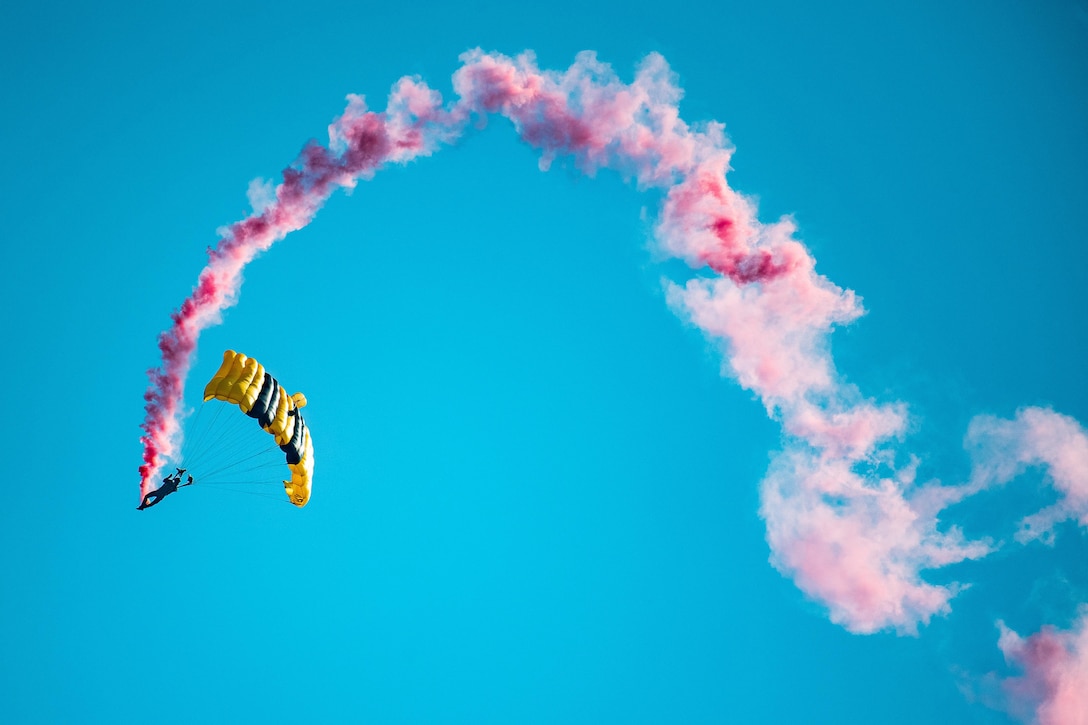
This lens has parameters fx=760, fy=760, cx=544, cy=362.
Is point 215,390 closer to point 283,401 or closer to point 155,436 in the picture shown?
point 283,401

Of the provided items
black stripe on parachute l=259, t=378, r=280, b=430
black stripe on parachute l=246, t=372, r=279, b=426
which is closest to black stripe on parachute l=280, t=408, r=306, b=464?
black stripe on parachute l=259, t=378, r=280, b=430

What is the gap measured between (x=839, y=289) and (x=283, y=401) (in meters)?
23.3

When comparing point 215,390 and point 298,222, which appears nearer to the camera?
point 215,390

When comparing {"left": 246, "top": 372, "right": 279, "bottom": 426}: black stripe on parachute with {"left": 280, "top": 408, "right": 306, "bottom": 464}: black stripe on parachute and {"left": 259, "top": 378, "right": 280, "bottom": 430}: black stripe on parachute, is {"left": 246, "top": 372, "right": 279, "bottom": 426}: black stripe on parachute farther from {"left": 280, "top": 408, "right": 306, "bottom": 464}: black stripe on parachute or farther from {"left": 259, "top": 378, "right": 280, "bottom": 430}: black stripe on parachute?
{"left": 280, "top": 408, "right": 306, "bottom": 464}: black stripe on parachute

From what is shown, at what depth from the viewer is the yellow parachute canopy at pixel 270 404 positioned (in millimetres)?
25625

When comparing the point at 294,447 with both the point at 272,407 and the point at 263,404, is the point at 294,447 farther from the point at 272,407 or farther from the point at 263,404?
the point at 263,404

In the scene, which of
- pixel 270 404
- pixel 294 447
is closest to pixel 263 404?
pixel 270 404

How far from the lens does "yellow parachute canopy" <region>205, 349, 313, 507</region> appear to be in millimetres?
25625

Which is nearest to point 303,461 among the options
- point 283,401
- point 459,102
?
point 283,401

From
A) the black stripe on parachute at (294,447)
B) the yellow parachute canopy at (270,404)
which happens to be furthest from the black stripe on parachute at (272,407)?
the black stripe on parachute at (294,447)

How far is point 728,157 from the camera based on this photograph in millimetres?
31703

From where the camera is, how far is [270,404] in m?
27.0

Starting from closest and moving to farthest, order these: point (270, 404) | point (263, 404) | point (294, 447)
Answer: point (263, 404), point (270, 404), point (294, 447)

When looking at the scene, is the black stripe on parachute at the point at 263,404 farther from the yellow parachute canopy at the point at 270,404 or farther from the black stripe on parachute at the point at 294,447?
the black stripe on parachute at the point at 294,447
